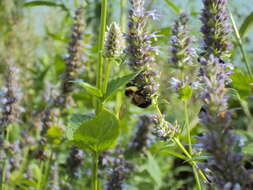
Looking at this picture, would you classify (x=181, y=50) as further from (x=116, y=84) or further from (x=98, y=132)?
(x=98, y=132)

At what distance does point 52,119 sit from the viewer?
2498 millimetres

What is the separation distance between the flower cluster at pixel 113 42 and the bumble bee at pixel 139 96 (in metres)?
0.19

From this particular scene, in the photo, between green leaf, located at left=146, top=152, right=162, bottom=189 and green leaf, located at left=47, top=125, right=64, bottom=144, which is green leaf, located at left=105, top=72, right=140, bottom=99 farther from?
green leaf, located at left=146, top=152, right=162, bottom=189

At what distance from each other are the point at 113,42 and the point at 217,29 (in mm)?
425

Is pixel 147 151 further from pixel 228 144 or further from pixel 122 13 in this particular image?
pixel 228 144

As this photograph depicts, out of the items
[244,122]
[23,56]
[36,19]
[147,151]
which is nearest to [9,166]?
[147,151]

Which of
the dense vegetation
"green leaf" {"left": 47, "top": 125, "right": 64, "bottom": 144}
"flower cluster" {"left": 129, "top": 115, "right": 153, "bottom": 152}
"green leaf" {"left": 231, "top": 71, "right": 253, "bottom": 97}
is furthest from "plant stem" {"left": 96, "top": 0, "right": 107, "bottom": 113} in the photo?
"flower cluster" {"left": 129, "top": 115, "right": 153, "bottom": 152}

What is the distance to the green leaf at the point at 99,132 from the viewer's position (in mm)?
1359

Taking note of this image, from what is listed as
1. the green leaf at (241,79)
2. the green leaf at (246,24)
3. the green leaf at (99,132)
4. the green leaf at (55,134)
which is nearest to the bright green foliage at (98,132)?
the green leaf at (99,132)

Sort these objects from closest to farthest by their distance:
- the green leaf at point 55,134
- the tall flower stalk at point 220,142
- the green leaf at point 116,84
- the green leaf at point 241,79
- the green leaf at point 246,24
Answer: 1. the tall flower stalk at point 220,142
2. the green leaf at point 116,84
3. the green leaf at point 241,79
4. the green leaf at point 246,24
5. the green leaf at point 55,134

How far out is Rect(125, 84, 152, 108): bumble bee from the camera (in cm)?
161

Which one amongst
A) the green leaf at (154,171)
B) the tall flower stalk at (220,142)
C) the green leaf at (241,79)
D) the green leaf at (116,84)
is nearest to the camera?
the tall flower stalk at (220,142)

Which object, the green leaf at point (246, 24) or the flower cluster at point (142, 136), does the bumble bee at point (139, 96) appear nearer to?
the green leaf at point (246, 24)

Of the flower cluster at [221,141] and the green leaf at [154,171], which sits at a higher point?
the flower cluster at [221,141]
